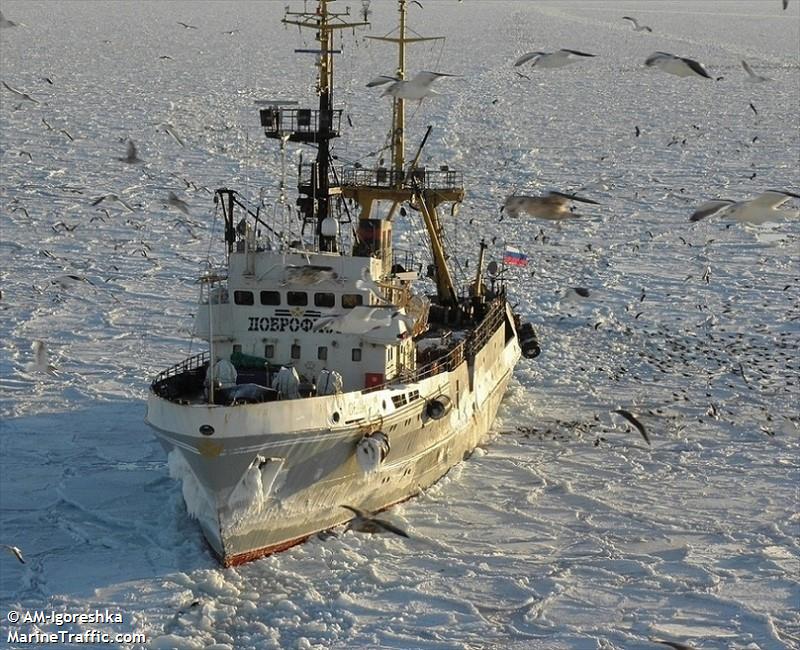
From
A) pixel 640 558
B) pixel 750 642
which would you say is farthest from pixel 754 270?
pixel 750 642

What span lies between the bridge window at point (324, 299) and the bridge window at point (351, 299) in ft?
0.54

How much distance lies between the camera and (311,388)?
20.2m

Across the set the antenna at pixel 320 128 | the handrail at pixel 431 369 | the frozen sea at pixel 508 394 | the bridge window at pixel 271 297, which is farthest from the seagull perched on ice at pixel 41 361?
the handrail at pixel 431 369

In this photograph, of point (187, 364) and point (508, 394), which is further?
point (508, 394)

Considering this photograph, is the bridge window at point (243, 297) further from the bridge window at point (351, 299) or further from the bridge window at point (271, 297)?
the bridge window at point (351, 299)

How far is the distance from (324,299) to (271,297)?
2.82ft

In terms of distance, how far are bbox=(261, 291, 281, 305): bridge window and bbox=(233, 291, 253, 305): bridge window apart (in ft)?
0.65

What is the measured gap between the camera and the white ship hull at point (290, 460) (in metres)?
18.4

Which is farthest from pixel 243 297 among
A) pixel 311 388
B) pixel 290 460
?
pixel 290 460

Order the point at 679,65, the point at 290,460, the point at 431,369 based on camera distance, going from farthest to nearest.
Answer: the point at 431,369 < the point at 290,460 < the point at 679,65

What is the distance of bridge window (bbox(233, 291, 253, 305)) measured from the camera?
21016 mm

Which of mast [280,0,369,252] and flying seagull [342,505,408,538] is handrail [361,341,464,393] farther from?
mast [280,0,369,252]

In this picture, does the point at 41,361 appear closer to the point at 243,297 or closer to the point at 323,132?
the point at 243,297

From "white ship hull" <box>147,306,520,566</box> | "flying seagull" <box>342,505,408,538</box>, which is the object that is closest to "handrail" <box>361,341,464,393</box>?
"white ship hull" <box>147,306,520,566</box>
